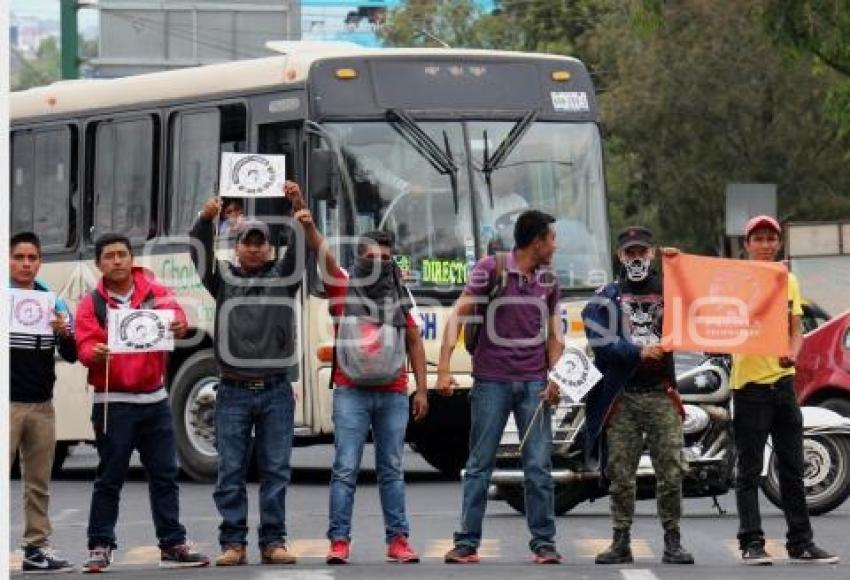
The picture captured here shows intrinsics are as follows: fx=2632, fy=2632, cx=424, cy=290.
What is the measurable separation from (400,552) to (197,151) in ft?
27.7

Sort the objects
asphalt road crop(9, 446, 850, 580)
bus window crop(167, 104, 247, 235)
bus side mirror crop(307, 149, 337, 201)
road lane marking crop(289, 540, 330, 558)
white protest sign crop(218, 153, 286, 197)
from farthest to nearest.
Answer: bus window crop(167, 104, 247, 235)
bus side mirror crop(307, 149, 337, 201)
road lane marking crop(289, 540, 330, 558)
white protest sign crop(218, 153, 286, 197)
asphalt road crop(9, 446, 850, 580)

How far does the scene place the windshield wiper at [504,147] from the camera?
20.6m

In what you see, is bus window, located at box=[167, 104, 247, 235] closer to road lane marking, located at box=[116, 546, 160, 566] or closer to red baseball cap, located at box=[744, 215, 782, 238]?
road lane marking, located at box=[116, 546, 160, 566]

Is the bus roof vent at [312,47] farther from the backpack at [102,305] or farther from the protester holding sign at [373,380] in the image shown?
the backpack at [102,305]

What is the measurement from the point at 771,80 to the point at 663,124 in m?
2.14

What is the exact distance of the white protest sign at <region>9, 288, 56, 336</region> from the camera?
539 inches

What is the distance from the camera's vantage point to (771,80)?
43.3m

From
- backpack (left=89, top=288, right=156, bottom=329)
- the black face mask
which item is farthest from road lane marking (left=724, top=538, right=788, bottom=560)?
backpack (left=89, top=288, right=156, bottom=329)

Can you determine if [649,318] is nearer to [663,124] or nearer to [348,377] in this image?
[348,377]

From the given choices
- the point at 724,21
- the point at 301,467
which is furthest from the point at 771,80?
the point at 301,467

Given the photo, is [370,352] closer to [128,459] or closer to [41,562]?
[128,459]

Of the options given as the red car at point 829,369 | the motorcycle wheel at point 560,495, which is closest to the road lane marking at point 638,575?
the motorcycle wheel at point 560,495

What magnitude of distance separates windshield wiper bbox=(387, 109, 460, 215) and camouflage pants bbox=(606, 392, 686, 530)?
22.4 feet

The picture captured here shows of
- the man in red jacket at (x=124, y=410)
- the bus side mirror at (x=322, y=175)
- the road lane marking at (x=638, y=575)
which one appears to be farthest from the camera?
the bus side mirror at (x=322, y=175)
